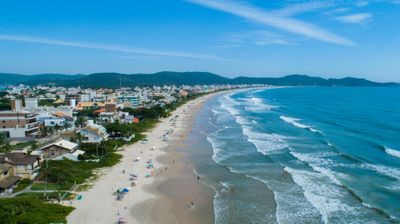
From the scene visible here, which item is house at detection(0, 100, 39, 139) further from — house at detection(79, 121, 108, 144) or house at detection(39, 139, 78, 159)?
house at detection(39, 139, 78, 159)

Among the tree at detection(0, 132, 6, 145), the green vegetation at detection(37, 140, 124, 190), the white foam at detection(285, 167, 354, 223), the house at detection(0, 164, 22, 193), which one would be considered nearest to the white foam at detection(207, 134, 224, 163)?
the white foam at detection(285, 167, 354, 223)

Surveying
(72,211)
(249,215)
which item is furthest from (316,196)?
(72,211)

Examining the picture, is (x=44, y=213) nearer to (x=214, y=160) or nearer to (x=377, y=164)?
(x=214, y=160)

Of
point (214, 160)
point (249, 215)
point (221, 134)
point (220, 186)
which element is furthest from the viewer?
point (221, 134)

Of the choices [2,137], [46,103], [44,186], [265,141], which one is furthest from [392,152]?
[46,103]

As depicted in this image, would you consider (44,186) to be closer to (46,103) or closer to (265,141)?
(265,141)

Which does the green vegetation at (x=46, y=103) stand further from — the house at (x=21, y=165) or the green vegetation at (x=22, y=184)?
the green vegetation at (x=22, y=184)

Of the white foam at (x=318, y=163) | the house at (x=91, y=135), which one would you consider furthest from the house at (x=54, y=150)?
the white foam at (x=318, y=163)
